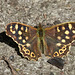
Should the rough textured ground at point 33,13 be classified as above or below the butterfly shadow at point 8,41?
above

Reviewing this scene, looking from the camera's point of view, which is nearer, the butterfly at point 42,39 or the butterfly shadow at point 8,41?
the butterfly at point 42,39

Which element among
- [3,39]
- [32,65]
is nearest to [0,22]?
[3,39]

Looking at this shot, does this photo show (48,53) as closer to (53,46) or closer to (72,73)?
(53,46)

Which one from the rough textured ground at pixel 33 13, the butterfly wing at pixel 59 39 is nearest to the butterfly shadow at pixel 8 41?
the rough textured ground at pixel 33 13

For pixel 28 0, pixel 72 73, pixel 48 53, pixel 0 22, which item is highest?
pixel 28 0

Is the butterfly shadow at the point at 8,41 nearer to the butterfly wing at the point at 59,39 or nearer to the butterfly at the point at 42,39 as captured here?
the butterfly at the point at 42,39

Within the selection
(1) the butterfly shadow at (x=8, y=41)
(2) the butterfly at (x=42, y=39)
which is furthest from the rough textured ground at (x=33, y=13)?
(2) the butterfly at (x=42, y=39)

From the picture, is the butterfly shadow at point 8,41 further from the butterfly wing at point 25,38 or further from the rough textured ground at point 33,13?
the butterfly wing at point 25,38

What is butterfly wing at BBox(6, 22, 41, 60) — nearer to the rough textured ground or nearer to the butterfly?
the butterfly
